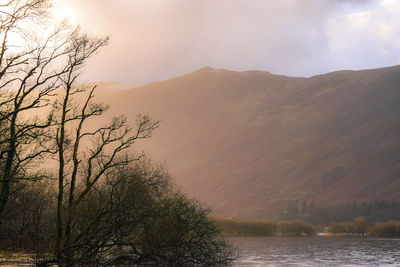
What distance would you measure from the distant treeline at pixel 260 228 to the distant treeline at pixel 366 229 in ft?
35.8

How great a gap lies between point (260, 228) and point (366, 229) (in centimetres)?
3211

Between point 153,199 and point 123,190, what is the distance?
2.65 m

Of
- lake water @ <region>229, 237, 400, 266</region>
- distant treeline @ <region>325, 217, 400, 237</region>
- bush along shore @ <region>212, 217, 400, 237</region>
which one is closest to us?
lake water @ <region>229, 237, 400, 266</region>

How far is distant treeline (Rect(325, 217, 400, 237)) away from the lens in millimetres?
114969

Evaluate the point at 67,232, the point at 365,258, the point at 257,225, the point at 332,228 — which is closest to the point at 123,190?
the point at 67,232

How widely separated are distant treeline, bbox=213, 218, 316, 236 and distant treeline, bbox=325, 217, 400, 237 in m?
10.9

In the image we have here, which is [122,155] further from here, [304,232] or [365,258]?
[304,232]

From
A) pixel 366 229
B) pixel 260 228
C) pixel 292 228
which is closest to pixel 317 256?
pixel 260 228

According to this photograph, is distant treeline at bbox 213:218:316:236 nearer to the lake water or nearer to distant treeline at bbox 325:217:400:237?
distant treeline at bbox 325:217:400:237

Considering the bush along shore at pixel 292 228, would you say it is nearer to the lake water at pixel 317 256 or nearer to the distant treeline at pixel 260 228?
the distant treeline at pixel 260 228

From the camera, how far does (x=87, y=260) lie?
97.5ft

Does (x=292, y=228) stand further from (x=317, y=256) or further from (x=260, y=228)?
(x=317, y=256)

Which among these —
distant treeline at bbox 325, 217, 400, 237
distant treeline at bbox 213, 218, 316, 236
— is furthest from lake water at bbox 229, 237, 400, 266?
distant treeline at bbox 325, 217, 400, 237

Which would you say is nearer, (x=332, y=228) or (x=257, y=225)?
(x=257, y=225)
